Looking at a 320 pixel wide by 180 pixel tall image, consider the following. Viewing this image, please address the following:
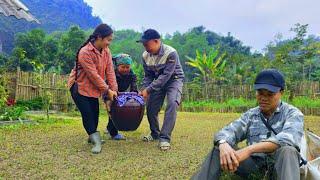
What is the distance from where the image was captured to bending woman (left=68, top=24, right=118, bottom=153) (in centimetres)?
513

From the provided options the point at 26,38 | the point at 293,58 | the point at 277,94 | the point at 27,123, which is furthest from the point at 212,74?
the point at 277,94

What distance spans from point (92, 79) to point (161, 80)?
0.81m

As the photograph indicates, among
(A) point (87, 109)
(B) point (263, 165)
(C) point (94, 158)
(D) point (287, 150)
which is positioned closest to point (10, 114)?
(A) point (87, 109)

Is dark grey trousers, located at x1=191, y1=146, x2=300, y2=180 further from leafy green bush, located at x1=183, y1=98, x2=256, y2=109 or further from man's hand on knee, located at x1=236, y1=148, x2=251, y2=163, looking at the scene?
leafy green bush, located at x1=183, y1=98, x2=256, y2=109

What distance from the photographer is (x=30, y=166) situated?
4.23 m

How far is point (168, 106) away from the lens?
542 centimetres

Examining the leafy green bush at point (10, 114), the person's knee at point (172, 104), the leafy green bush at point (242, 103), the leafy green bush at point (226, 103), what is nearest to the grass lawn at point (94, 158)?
the person's knee at point (172, 104)

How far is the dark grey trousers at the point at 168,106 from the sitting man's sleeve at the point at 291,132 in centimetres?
251

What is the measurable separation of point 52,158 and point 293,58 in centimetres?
1626

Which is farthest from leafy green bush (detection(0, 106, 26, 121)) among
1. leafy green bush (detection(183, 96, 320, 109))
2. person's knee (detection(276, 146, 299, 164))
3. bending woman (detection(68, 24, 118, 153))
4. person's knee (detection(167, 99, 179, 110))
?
leafy green bush (detection(183, 96, 320, 109))

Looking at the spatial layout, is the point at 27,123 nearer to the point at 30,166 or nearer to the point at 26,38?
the point at 30,166

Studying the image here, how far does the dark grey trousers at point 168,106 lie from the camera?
5340mm

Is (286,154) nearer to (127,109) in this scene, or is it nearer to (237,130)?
(237,130)

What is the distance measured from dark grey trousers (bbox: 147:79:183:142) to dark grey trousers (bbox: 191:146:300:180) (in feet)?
7.38
